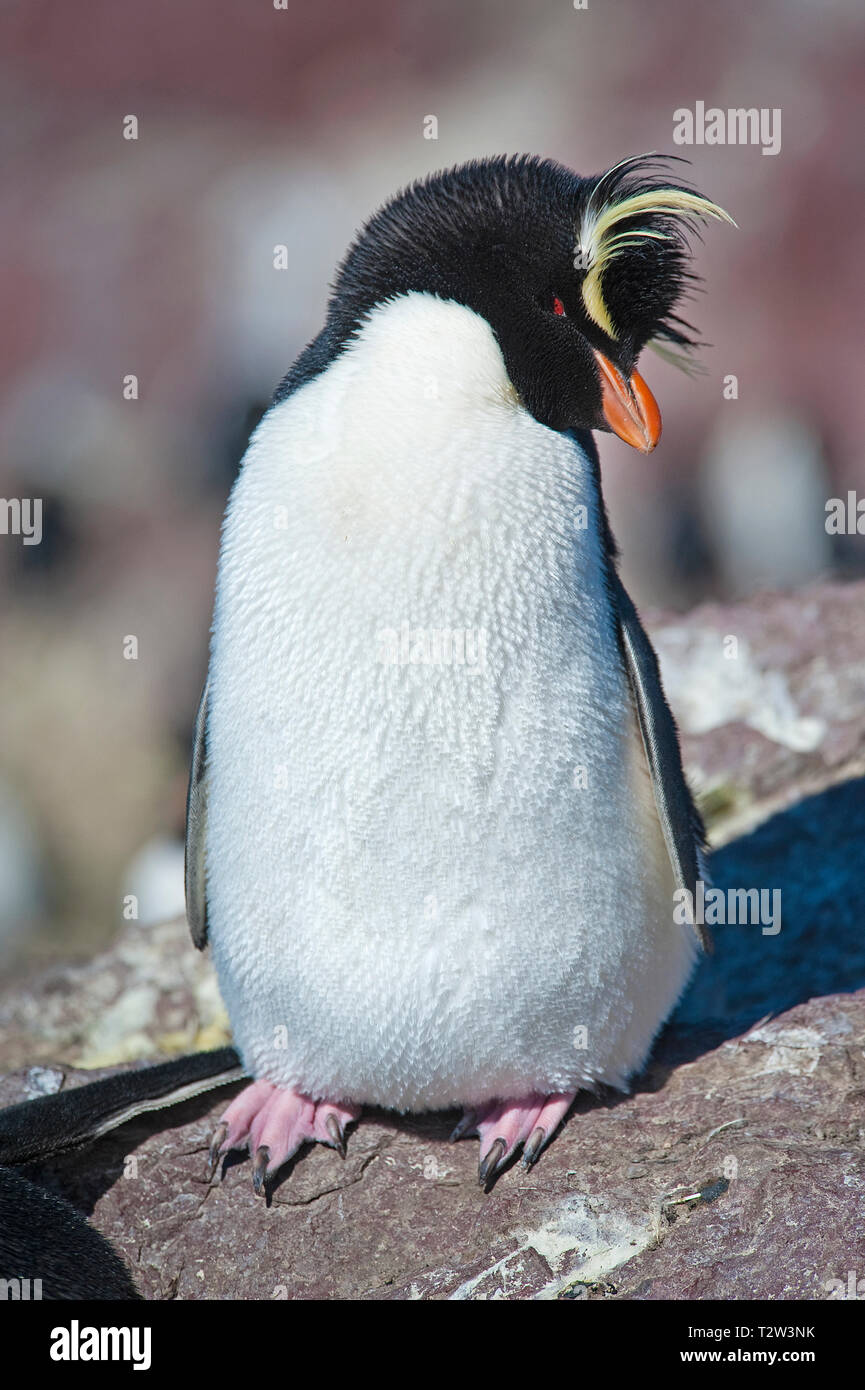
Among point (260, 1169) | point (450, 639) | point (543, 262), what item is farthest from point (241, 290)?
point (260, 1169)

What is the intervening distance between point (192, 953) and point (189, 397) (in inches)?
123

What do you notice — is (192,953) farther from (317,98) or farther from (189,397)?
(317,98)

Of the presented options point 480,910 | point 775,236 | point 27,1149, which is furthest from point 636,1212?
point 775,236

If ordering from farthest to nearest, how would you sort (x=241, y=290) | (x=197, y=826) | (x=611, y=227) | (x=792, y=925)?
(x=241, y=290) < (x=792, y=925) < (x=197, y=826) < (x=611, y=227)

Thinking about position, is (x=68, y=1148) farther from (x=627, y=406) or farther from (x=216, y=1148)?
(x=627, y=406)

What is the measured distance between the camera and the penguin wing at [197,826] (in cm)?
192

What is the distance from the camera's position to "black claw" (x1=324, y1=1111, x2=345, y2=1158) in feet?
6.13

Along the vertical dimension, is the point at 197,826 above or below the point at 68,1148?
above

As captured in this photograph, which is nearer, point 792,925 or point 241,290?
point 792,925

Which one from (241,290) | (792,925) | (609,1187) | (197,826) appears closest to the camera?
(609,1187)

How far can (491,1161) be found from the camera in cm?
178

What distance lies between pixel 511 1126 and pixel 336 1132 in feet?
0.86

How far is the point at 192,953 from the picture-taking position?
3.01 m

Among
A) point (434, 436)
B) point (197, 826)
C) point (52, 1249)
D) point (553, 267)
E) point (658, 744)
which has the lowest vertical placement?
point (52, 1249)
